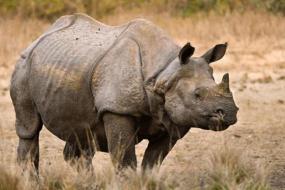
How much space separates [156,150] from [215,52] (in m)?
0.97

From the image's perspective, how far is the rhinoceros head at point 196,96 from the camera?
6910 mm

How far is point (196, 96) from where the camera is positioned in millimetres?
7027

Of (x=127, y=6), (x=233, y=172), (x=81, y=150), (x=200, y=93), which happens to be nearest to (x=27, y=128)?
(x=81, y=150)

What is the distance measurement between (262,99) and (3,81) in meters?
4.61

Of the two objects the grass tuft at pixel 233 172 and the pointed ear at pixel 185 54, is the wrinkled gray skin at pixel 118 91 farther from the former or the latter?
the grass tuft at pixel 233 172

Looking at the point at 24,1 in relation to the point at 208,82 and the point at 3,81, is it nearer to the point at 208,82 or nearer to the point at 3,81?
the point at 3,81

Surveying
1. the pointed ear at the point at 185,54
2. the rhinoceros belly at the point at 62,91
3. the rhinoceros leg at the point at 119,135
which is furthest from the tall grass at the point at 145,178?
the pointed ear at the point at 185,54

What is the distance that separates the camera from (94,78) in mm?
7562

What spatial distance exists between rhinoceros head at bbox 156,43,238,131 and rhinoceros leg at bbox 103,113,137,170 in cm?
39

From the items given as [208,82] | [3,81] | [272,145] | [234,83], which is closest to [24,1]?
[3,81]

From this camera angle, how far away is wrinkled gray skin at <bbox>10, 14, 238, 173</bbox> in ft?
23.2

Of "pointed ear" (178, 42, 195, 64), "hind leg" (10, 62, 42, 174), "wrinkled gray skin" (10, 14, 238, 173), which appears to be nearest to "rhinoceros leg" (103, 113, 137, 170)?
"wrinkled gray skin" (10, 14, 238, 173)

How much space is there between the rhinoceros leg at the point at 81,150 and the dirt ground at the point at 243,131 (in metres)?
0.20

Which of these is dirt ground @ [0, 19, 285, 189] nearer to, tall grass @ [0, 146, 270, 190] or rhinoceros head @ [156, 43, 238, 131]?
tall grass @ [0, 146, 270, 190]
